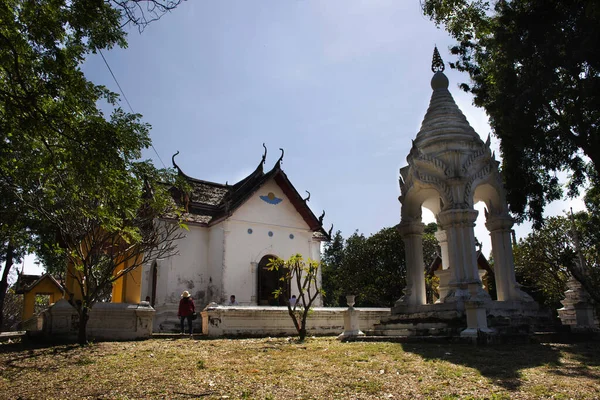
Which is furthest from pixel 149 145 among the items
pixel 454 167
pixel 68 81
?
pixel 454 167

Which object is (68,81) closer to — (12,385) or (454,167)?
(12,385)

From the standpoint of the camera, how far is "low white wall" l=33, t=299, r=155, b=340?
1102 cm

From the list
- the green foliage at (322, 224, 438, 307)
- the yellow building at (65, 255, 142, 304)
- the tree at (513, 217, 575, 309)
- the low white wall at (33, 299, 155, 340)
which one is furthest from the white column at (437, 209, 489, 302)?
the green foliage at (322, 224, 438, 307)

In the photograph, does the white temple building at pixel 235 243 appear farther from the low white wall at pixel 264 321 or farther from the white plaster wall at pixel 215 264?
the low white wall at pixel 264 321

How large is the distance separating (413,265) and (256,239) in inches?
340

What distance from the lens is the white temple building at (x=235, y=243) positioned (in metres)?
18.5

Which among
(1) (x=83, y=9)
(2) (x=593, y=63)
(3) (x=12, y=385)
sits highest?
(2) (x=593, y=63)

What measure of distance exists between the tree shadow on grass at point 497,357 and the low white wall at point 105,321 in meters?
6.17

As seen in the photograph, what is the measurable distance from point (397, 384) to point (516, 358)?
2732 millimetres

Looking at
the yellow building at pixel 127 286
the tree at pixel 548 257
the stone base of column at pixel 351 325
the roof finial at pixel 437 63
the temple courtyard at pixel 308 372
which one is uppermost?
the roof finial at pixel 437 63

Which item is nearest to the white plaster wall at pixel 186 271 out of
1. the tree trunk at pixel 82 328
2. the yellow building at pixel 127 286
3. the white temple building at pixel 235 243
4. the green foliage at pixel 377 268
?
the white temple building at pixel 235 243

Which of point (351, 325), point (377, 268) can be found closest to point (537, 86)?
point (351, 325)

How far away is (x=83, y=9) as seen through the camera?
579cm

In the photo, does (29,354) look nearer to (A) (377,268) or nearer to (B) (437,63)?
(B) (437,63)
